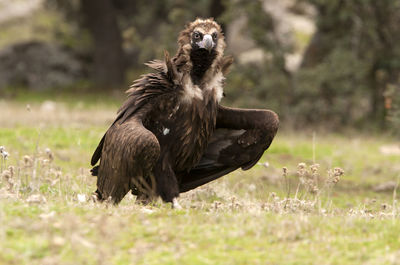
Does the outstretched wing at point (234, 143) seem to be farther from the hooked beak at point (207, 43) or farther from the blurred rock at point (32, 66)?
the blurred rock at point (32, 66)

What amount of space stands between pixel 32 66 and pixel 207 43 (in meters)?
21.4

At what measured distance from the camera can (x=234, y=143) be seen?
7.88 meters

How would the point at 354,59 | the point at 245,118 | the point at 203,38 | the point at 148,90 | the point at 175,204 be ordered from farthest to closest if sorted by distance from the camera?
the point at 354,59 < the point at 245,118 < the point at 203,38 < the point at 148,90 < the point at 175,204

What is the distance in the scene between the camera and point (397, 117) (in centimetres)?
1175

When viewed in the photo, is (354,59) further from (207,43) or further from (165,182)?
(165,182)

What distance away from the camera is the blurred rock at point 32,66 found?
2719 cm

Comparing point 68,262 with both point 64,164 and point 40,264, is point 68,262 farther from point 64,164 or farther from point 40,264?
point 64,164

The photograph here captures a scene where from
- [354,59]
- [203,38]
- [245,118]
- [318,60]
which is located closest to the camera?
[203,38]

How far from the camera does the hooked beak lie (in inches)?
282

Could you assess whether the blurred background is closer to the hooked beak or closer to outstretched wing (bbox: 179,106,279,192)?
outstretched wing (bbox: 179,106,279,192)

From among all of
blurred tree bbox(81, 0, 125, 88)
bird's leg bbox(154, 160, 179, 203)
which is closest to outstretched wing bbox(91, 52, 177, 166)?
bird's leg bbox(154, 160, 179, 203)

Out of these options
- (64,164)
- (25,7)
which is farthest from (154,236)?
(25,7)

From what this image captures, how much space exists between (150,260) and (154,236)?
452mm

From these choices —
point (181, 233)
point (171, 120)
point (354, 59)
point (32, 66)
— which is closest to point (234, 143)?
point (171, 120)
